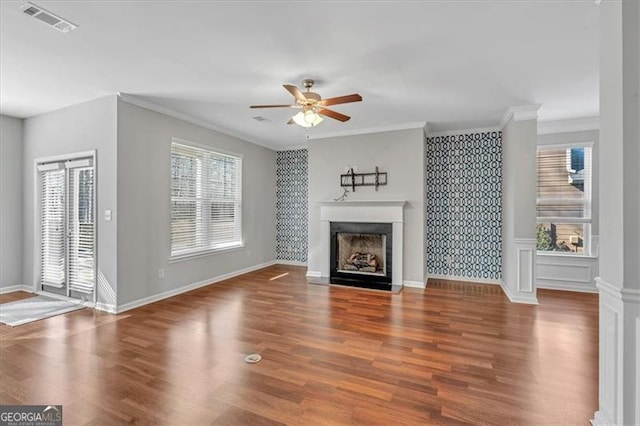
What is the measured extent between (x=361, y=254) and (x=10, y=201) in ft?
19.0

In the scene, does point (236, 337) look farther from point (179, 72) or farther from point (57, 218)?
point (57, 218)

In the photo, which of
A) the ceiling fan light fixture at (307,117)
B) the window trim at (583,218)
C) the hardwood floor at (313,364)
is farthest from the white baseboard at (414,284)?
the ceiling fan light fixture at (307,117)

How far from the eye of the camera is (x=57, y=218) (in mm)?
4562

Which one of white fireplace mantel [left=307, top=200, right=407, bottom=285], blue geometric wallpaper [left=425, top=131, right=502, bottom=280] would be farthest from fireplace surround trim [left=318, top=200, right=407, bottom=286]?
blue geometric wallpaper [left=425, top=131, right=502, bottom=280]

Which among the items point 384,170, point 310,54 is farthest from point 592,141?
point 310,54

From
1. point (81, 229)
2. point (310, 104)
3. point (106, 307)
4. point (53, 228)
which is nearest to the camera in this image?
point (310, 104)

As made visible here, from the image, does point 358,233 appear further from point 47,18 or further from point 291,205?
point 47,18

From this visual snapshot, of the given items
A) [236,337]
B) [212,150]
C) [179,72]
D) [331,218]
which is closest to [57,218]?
[212,150]

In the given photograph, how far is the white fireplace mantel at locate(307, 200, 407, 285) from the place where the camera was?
5.20 meters

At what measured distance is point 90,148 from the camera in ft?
13.7

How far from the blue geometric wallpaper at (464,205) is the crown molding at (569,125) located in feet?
2.34

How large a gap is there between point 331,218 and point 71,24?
4.21 meters

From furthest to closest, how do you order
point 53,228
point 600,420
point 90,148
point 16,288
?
point 16,288, point 53,228, point 90,148, point 600,420

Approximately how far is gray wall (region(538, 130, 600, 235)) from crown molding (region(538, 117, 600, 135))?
Answer: 2.2 inches
